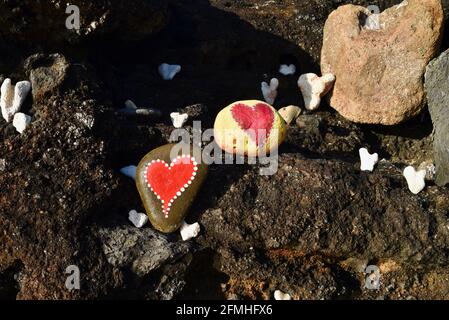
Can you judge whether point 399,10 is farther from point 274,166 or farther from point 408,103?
point 274,166

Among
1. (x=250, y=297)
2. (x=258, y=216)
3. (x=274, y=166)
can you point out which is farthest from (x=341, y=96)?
(x=250, y=297)

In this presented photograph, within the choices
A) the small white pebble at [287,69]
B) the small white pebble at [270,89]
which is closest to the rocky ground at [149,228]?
the small white pebble at [270,89]

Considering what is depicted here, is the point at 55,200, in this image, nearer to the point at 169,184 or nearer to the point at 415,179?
the point at 169,184

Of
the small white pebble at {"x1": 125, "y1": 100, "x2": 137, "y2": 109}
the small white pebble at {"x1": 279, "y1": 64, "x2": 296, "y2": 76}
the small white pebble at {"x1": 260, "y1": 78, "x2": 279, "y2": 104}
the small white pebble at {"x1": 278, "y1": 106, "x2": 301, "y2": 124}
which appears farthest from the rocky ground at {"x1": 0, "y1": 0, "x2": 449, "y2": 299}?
the small white pebble at {"x1": 279, "y1": 64, "x2": 296, "y2": 76}

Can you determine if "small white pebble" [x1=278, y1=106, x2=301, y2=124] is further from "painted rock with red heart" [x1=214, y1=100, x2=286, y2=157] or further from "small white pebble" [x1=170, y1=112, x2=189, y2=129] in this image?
"small white pebble" [x1=170, y1=112, x2=189, y2=129]

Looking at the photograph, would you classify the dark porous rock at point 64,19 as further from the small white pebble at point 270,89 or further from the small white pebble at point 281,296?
the small white pebble at point 281,296
